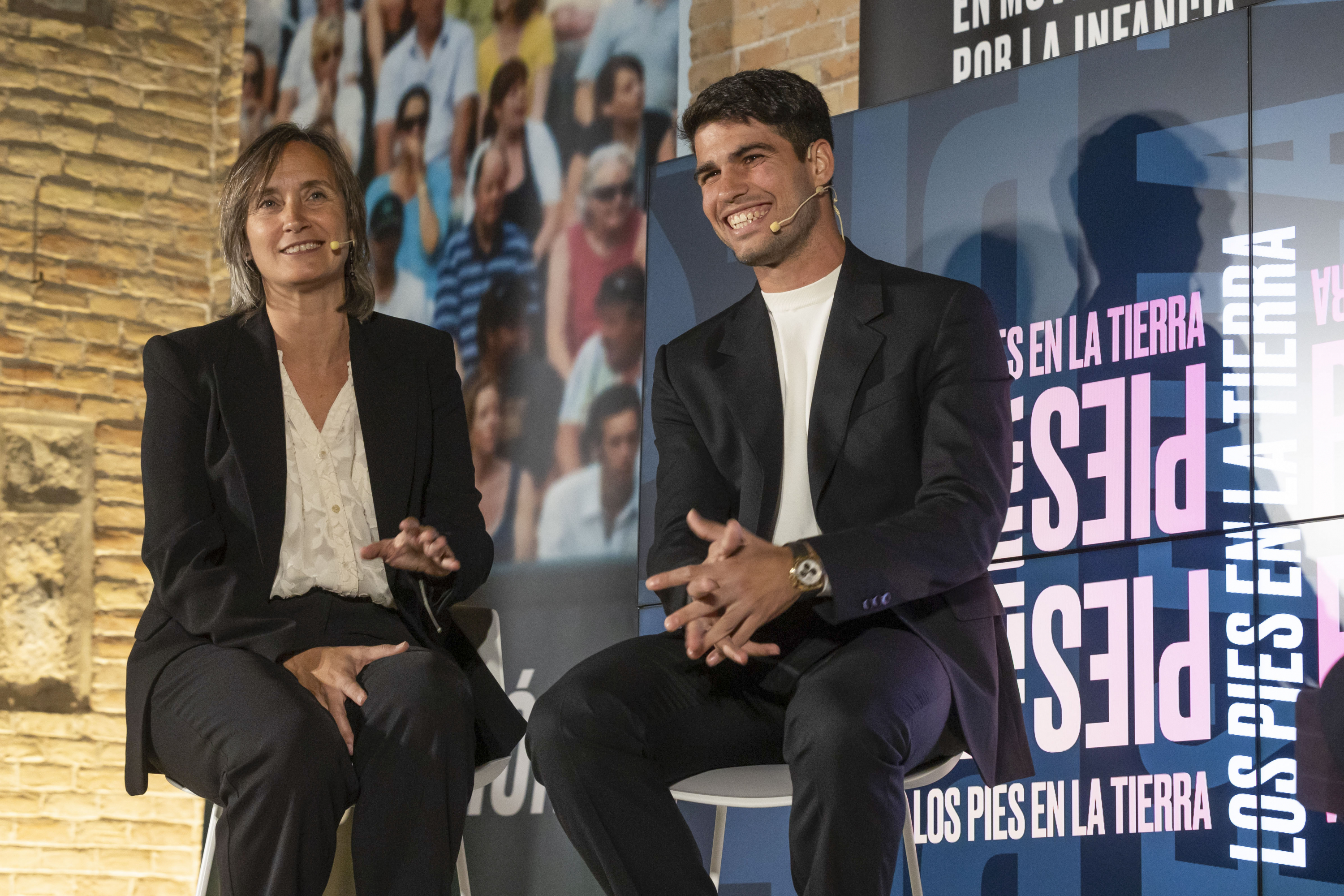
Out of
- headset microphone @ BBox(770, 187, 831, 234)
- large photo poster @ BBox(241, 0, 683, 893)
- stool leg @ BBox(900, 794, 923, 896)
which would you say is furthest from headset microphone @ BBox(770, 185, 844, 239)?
large photo poster @ BBox(241, 0, 683, 893)

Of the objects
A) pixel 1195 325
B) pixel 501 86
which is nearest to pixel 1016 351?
pixel 1195 325

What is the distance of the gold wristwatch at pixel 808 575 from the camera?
6.38 ft

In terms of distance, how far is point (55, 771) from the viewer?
5023 millimetres

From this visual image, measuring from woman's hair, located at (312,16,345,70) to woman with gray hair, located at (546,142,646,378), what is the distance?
4.75ft

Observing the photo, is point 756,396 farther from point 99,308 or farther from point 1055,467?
point 99,308

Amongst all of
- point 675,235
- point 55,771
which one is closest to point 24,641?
point 55,771

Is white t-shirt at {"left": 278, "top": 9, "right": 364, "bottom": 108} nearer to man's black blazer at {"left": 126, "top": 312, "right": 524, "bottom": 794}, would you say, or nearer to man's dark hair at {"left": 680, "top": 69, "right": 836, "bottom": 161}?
man's black blazer at {"left": 126, "top": 312, "right": 524, "bottom": 794}

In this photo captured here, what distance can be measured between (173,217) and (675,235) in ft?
9.04

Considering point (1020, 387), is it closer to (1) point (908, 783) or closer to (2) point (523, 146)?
(1) point (908, 783)

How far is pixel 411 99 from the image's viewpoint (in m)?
5.04

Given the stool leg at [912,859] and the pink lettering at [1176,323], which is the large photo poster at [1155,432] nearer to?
the pink lettering at [1176,323]

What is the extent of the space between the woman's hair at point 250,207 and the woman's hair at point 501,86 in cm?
222

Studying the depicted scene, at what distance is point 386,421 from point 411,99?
2913mm

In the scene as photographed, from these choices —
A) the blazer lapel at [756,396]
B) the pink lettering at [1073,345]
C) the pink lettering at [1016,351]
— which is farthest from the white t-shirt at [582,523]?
the blazer lapel at [756,396]
